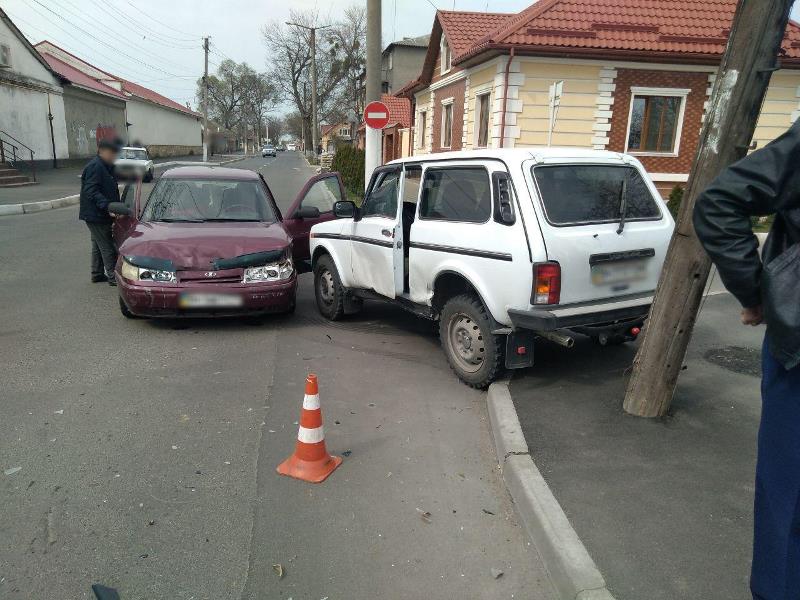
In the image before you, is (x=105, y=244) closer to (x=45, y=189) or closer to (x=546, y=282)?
(x=546, y=282)

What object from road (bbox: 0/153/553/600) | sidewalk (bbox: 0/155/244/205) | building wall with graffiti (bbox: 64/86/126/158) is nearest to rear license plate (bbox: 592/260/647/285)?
road (bbox: 0/153/553/600)

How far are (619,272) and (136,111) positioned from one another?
182ft

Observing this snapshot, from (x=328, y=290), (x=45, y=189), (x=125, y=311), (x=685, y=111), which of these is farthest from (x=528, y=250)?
(x=45, y=189)

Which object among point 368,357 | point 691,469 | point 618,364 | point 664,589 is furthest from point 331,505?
point 618,364

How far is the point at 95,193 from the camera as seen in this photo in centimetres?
795

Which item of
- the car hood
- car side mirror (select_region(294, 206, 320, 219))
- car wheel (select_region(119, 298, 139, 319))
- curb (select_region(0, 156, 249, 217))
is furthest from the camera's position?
curb (select_region(0, 156, 249, 217))

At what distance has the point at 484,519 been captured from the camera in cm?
324

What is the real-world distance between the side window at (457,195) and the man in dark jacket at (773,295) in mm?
2800

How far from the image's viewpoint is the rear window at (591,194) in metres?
4.54

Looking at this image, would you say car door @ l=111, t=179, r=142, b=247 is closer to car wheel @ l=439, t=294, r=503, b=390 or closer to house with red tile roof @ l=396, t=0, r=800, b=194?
car wheel @ l=439, t=294, r=503, b=390

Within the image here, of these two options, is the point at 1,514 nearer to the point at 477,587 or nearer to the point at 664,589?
the point at 477,587

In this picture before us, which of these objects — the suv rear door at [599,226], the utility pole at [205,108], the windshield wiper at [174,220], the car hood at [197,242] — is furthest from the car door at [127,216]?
the utility pole at [205,108]

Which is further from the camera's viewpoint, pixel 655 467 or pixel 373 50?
pixel 373 50

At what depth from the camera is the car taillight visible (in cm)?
425
